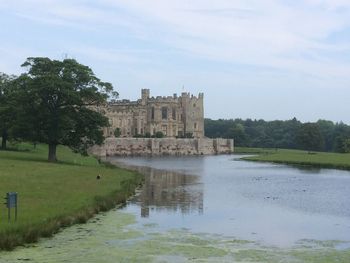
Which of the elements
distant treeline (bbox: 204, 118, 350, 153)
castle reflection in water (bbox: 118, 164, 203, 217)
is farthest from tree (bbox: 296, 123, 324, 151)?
castle reflection in water (bbox: 118, 164, 203, 217)

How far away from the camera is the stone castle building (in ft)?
443

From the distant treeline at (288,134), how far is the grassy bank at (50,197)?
84.8 m

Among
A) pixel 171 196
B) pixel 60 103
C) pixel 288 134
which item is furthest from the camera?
pixel 288 134

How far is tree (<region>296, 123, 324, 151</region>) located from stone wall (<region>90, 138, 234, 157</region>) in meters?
16.4

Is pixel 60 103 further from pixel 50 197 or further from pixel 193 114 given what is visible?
pixel 193 114

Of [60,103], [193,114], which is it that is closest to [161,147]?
[193,114]

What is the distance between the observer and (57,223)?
18.5m

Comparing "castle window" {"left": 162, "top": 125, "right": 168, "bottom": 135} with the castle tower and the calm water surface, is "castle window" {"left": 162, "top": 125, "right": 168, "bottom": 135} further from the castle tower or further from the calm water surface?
the calm water surface

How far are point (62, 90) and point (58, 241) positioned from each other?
100.0ft

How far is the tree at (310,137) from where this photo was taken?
128m

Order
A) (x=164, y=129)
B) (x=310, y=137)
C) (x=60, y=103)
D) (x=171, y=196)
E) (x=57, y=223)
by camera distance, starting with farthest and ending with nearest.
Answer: (x=164, y=129), (x=310, y=137), (x=60, y=103), (x=171, y=196), (x=57, y=223)

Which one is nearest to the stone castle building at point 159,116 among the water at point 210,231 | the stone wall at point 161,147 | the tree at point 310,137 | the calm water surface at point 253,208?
the stone wall at point 161,147

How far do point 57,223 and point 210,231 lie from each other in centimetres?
527

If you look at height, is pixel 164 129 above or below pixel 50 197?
above
